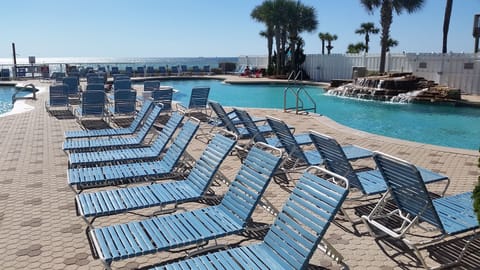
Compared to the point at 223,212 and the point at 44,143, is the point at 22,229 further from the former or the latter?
the point at 44,143

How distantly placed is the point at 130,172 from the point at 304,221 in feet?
8.87

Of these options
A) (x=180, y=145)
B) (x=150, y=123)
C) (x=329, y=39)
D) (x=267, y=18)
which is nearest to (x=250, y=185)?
(x=180, y=145)

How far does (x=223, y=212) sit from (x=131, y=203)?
0.88 meters

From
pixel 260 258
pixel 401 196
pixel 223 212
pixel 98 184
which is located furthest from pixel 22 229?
pixel 401 196

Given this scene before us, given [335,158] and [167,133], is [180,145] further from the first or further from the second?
[335,158]

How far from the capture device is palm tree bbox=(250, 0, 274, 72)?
1230 inches

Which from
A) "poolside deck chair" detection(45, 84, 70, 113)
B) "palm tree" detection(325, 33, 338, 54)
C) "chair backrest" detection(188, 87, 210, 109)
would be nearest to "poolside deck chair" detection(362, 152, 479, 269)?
"chair backrest" detection(188, 87, 210, 109)

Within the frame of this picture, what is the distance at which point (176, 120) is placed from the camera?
5.93 m

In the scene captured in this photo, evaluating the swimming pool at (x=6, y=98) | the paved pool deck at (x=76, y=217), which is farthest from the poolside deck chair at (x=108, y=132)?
the swimming pool at (x=6, y=98)

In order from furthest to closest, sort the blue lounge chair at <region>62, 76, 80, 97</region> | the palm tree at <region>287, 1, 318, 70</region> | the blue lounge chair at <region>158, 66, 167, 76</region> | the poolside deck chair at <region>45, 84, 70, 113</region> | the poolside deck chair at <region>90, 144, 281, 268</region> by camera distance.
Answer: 1. the palm tree at <region>287, 1, 318, 70</region>
2. the blue lounge chair at <region>158, 66, 167, 76</region>
3. the blue lounge chair at <region>62, 76, 80, 97</region>
4. the poolside deck chair at <region>45, 84, 70, 113</region>
5. the poolside deck chair at <region>90, 144, 281, 268</region>

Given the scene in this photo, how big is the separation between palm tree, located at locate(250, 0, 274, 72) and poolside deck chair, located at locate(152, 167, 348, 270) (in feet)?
93.8

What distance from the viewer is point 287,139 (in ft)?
18.0

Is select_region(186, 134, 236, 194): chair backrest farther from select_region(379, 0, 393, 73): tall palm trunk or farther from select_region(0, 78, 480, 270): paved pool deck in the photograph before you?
select_region(379, 0, 393, 73): tall palm trunk

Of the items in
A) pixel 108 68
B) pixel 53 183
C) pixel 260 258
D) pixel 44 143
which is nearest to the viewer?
pixel 260 258
